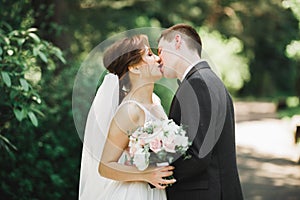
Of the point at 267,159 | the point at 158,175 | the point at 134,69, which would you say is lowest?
the point at 267,159

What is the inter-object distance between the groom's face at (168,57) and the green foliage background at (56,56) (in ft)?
3.47

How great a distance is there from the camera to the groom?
3.27m

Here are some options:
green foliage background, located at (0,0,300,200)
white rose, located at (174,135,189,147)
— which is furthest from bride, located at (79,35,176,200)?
green foliage background, located at (0,0,300,200)

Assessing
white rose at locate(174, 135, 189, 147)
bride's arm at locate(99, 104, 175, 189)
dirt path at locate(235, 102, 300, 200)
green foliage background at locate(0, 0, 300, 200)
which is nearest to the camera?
white rose at locate(174, 135, 189, 147)

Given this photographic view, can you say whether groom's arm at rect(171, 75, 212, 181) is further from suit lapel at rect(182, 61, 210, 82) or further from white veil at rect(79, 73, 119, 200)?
white veil at rect(79, 73, 119, 200)

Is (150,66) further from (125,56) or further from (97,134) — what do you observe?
(97,134)

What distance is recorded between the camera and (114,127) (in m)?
3.40

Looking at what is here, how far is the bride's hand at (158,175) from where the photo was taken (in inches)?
130

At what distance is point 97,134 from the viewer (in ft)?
11.9

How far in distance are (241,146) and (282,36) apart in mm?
4918

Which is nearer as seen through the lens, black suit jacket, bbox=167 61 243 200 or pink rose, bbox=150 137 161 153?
pink rose, bbox=150 137 161 153

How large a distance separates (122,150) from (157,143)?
1.20 feet

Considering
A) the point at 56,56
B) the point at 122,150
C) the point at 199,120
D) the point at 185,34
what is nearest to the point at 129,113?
the point at 122,150

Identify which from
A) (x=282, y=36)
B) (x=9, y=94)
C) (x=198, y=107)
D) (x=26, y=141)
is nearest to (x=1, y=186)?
(x=26, y=141)
